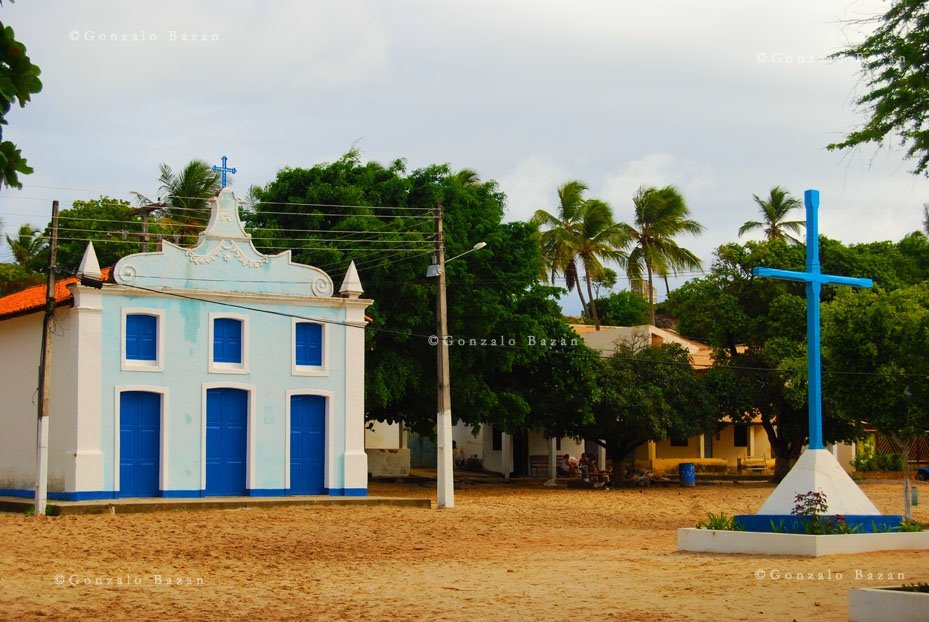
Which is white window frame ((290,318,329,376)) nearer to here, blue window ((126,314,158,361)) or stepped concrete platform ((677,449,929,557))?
blue window ((126,314,158,361))

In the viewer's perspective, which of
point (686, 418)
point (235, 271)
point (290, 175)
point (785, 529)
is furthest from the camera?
point (686, 418)

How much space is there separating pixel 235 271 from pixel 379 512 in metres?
6.86

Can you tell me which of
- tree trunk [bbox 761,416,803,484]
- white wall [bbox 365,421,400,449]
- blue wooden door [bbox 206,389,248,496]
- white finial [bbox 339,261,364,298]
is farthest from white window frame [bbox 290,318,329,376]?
tree trunk [bbox 761,416,803,484]

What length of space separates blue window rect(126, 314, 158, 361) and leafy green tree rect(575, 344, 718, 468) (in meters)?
14.9

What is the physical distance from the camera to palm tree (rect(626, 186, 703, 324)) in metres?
Answer: 53.8

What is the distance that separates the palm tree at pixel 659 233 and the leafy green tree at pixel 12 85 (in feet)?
157

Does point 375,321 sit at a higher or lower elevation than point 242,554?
higher

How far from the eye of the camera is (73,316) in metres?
27.3

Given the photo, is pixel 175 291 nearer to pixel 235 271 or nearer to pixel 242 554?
pixel 235 271

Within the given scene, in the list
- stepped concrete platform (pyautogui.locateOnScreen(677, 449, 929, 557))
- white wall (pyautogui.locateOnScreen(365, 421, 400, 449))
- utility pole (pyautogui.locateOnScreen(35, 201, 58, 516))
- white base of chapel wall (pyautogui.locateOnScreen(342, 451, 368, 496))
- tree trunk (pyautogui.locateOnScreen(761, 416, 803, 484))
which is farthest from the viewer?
white wall (pyautogui.locateOnScreen(365, 421, 400, 449))

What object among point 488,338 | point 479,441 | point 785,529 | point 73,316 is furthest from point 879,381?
point 479,441

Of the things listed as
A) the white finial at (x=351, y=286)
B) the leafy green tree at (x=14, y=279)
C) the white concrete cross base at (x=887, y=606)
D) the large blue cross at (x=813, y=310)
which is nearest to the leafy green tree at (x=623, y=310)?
the leafy green tree at (x=14, y=279)

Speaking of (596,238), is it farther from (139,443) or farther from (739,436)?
(139,443)

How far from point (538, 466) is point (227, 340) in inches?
869
